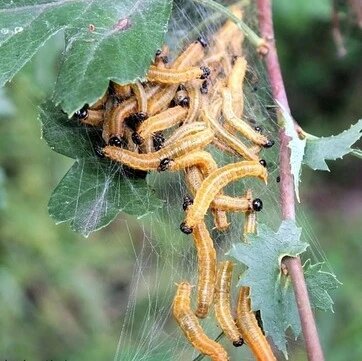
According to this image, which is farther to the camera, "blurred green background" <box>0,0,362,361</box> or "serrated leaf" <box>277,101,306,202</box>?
"blurred green background" <box>0,0,362,361</box>

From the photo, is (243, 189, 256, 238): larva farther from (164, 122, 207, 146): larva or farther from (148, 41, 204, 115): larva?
(148, 41, 204, 115): larva

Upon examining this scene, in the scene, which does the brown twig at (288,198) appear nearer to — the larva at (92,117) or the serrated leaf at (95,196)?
the serrated leaf at (95,196)

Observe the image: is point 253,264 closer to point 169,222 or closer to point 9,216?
point 169,222

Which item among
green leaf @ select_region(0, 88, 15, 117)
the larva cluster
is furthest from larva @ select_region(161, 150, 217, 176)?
green leaf @ select_region(0, 88, 15, 117)

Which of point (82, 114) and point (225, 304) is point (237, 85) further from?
point (225, 304)

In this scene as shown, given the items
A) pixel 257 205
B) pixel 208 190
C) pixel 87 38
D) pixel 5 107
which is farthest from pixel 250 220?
pixel 5 107

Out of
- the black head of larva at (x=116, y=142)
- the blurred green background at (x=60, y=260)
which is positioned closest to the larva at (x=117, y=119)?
the black head of larva at (x=116, y=142)
